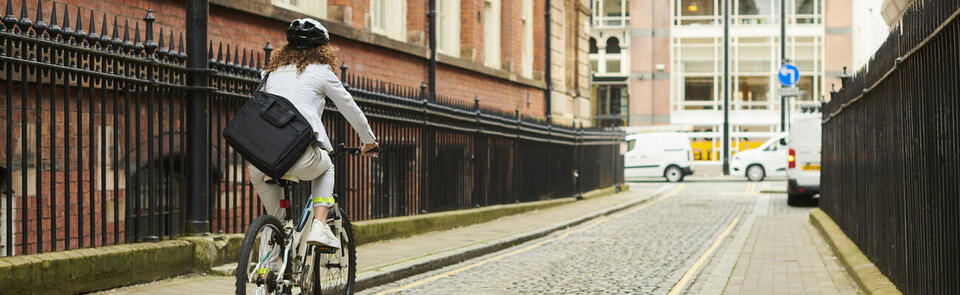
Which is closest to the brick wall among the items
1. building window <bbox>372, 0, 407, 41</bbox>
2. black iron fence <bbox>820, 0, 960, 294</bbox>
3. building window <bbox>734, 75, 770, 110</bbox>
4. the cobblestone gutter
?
A: building window <bbox>372, 0, 407, 41</bbox>

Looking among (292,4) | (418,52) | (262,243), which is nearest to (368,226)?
(292,4)

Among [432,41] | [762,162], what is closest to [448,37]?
[432,41]

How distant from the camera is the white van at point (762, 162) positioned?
34812 mm

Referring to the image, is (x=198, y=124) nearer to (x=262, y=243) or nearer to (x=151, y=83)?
(x=151, y=83)

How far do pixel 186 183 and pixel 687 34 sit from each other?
4607 centimetres

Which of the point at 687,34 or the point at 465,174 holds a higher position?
the point at 687,34

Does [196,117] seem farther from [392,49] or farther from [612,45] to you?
[612,45]

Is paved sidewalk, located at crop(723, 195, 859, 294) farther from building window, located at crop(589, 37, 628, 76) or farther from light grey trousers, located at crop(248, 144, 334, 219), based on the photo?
building window, located at crop(589, 37, 628, 76)

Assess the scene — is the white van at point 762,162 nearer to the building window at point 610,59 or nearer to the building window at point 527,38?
the building window at point 527,38

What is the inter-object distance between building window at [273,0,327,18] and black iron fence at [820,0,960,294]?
7.42 metres

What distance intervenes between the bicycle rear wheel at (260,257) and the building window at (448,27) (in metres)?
15.4

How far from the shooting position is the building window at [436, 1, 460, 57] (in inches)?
838

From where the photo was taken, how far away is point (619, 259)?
1139cm

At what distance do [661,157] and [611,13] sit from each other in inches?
835
